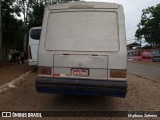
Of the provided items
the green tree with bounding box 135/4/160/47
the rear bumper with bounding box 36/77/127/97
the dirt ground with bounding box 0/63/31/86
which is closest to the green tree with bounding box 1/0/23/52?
the dirt ground with bounding box 0/63/31/86

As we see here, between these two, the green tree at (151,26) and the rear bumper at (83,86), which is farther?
the green tree at (151,26)

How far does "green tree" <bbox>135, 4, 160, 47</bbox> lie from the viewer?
7812 centimetres

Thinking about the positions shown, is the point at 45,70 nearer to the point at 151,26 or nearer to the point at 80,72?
the point at 80,72

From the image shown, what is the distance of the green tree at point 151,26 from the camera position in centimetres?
7812

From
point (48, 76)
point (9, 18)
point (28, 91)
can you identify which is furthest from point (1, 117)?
point (9, 18)

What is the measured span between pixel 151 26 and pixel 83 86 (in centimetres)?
7465

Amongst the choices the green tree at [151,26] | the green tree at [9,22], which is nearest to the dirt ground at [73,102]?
the green tree at [9,22]

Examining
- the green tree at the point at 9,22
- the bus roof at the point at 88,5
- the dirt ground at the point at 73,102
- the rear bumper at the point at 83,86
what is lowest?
the dirt ground at the point at 73,102

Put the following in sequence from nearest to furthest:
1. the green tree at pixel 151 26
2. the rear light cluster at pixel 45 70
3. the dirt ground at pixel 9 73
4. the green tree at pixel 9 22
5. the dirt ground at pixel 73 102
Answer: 1. the rear light cluster at pixel 45 70
2. the dirt ground at pixel 73 102
3. the dirt ground at pixel 9 73
4. the green tree at pixel 9 22
5. the green tree at pixel 151 26

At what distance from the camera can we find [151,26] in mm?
79250

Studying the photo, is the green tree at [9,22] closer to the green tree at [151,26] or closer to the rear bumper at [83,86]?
the rear bumper at [83,86]

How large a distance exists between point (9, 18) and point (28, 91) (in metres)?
23.4

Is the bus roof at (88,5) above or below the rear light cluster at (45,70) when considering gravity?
above

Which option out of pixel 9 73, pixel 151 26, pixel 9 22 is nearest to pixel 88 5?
pixel 9 73
